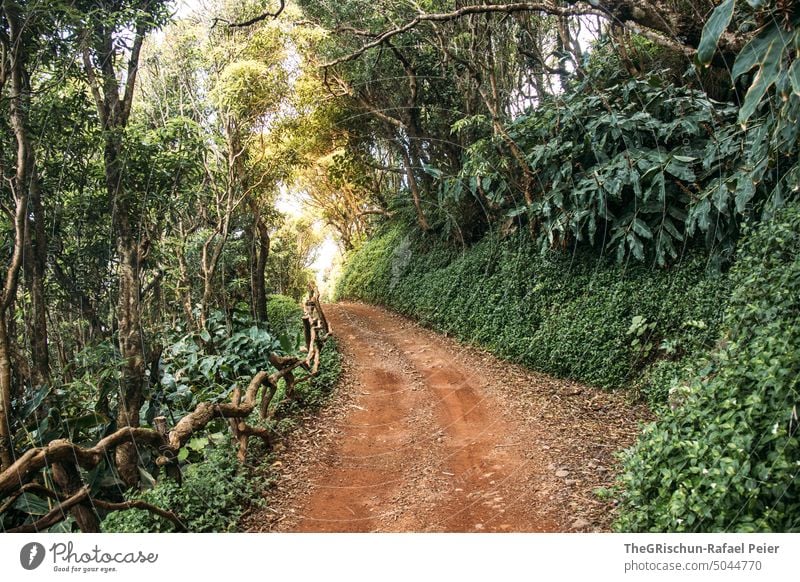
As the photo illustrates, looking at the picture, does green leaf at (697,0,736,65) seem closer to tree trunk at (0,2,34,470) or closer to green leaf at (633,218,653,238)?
green leaf at (633,218,653,238)

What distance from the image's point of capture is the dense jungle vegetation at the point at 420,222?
284 centimetres

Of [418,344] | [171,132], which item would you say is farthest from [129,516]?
[418,344]

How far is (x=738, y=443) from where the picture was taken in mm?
2434

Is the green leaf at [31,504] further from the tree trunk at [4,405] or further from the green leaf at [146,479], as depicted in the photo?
the green leaf at [146,479]

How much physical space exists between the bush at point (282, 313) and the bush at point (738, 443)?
32.7ft

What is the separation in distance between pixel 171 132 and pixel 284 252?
12857 millimetres

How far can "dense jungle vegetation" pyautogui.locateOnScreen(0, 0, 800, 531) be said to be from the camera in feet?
9.33

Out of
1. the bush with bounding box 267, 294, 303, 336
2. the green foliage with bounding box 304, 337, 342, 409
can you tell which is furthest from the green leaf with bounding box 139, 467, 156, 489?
the bush with bounding box 267, 294, 303, 336

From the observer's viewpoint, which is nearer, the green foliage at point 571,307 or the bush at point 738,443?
the bush at point 738,443

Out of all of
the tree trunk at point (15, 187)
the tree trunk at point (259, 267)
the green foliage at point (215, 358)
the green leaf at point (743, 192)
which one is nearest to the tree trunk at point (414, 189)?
the tree trunk at point (259, 267)
